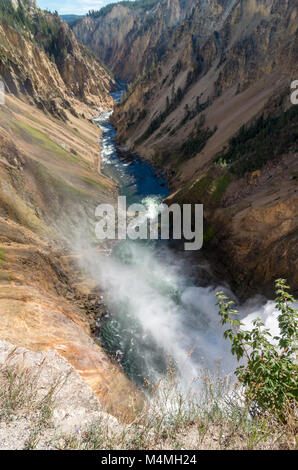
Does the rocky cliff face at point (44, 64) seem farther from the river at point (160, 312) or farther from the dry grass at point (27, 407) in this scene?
the dry grass at point (27, 407)

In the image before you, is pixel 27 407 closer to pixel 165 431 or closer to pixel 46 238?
pixel 165 431

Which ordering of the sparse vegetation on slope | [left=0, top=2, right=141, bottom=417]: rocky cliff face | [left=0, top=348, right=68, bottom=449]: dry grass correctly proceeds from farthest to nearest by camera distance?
the sparse vegetation on slope < [left=0, top=2, right=141, bottom=417]: rocky cliff face < [left=0, top=348, right=68, bottom=449]: dry grass

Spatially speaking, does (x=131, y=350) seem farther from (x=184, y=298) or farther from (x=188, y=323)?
(x=184, y=298)

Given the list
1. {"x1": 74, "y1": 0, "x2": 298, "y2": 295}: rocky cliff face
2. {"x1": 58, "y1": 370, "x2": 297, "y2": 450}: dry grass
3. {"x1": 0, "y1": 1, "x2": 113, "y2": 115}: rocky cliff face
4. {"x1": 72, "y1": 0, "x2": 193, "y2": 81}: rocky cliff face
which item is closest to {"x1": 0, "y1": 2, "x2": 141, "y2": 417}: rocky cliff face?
{"x1": 0, "y1": 1, "x2": 113, "y2": 115}: rocky cliff face

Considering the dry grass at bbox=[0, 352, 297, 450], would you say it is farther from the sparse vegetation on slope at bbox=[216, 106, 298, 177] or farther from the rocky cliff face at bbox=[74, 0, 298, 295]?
the sparse vegetation on slope at bbox=[216, 106, 298, 177]

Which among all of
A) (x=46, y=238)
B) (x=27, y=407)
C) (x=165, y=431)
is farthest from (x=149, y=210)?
(x=165, y=431)
